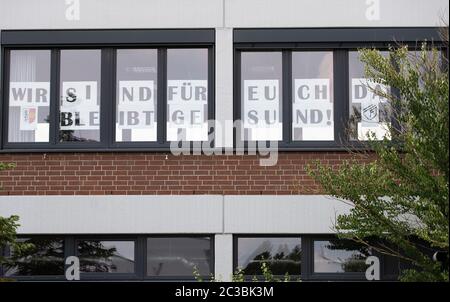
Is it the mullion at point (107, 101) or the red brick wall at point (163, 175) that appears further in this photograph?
the mullion at point (107, 101)

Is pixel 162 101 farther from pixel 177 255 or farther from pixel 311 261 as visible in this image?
pixel 311 261

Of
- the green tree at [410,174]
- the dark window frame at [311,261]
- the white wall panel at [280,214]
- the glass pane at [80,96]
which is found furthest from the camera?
the glass pane at [80,96]

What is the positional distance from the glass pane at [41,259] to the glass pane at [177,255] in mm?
1326

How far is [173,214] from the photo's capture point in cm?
1163

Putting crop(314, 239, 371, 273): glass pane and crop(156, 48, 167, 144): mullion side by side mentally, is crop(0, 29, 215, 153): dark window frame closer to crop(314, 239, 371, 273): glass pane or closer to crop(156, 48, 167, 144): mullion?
crop(156, 48, 167, 144): mullion

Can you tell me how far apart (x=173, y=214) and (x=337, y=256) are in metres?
2.47

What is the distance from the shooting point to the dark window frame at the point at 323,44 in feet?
38.9

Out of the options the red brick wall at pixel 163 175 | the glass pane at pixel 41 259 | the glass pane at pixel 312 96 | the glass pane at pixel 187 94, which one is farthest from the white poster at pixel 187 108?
the glass pane at pixel 41 259

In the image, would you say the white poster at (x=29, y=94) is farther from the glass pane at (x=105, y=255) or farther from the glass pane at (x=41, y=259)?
the glass pane at (x=105, y=255)

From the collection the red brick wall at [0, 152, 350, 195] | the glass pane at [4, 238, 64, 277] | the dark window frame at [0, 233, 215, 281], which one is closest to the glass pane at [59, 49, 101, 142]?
the red brick wall at [0, 152, 350, 195]

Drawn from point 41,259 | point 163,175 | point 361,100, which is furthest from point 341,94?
point 41,259

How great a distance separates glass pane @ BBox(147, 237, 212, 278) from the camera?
38.5 feet

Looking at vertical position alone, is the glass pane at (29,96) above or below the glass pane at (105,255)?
above

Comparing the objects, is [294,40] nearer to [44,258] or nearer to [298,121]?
[298,121]
